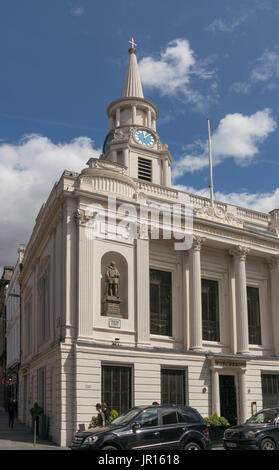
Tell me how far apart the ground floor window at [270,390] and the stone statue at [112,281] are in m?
10.9

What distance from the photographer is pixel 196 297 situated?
2989cm

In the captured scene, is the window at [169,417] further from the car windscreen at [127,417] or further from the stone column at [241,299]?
the stone column at [241,299]

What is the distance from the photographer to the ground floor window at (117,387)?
83.9ft

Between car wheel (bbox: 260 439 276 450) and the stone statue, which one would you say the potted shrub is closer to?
car wheel (bbox: 260 439 276 450)

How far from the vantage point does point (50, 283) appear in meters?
29.6

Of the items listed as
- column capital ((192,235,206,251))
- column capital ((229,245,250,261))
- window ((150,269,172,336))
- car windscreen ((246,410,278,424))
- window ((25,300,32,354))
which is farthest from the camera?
window ((25,300,32,354))

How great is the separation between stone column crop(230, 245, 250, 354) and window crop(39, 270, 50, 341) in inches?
434

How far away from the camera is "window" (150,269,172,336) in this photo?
97.2 ft

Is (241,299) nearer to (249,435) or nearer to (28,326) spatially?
(249,435)

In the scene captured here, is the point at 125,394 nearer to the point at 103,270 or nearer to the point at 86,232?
the point at 103,270

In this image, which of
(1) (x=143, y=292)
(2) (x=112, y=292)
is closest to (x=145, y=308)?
(1) (x=143, y=292)

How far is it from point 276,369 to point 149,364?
9.15 metres

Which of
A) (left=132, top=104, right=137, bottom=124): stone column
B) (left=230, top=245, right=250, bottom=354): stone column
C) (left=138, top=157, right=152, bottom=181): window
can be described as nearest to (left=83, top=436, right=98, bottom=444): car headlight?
(left=230, top=245, right=250, bottom=354): stone column

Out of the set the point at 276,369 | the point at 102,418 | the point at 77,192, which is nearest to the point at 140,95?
the point at 77,192
